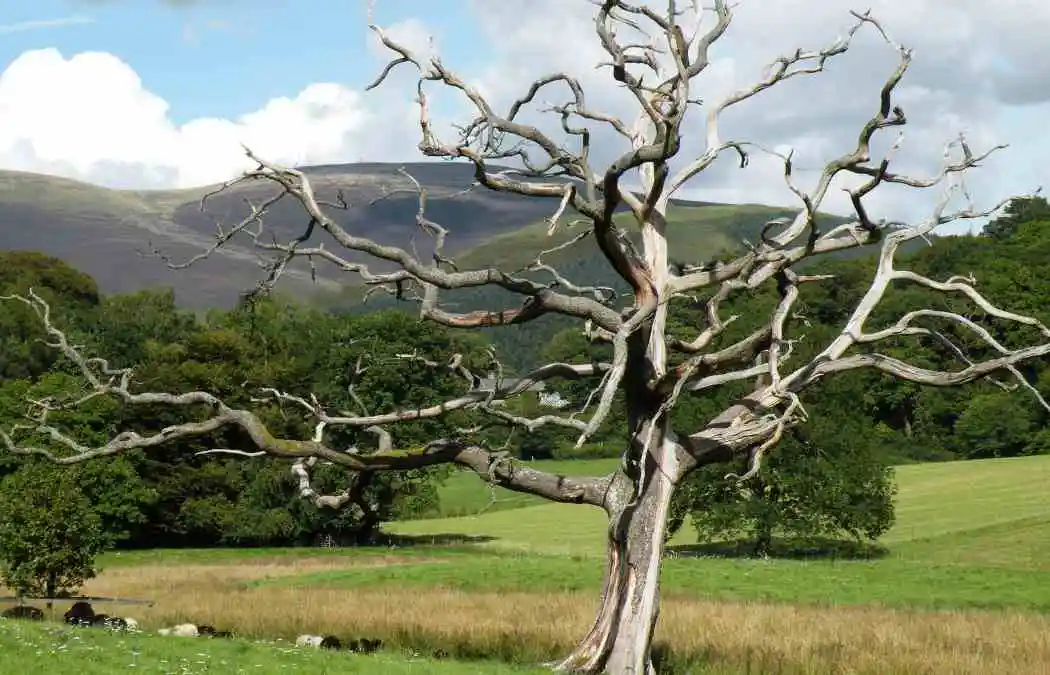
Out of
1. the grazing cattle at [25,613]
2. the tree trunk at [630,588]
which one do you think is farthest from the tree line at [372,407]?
the grazing cattle at [25,613]

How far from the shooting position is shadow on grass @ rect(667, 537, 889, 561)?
5547 cm

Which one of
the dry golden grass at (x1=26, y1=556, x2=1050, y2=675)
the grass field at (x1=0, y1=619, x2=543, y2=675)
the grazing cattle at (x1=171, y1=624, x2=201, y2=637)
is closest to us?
the grass field at (x1=0, y1=619, x2=543, y2=675)

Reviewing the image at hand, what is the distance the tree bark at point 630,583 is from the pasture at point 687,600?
5.84 feet

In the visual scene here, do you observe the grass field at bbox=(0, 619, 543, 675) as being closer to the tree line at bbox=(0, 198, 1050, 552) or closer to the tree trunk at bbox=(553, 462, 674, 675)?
the tree trunk at bbox=(553, 462, 674, 675)

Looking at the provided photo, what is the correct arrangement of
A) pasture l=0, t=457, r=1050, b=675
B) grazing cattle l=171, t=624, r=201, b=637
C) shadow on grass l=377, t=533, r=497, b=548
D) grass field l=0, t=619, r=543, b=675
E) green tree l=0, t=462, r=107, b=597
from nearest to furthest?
grass field l=0, t=619, r=543, b=675 < pasture l=0, t=457, r=1050, b=675 < grazing cattle l=171, t=624, r=201, b=637 < green tree l=0, t=462, r=107, b=597 < shadow on grass l=377, t=533, r=497, b=548

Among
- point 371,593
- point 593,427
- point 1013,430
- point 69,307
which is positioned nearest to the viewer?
point 593,427

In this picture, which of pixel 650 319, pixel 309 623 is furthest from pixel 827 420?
pixel 650 319

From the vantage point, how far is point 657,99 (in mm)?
18859

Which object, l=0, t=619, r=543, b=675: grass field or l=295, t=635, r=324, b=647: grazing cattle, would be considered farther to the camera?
l=295, t=635, r=324, b=647: grazing cattle

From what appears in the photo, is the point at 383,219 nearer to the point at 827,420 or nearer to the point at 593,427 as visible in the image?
the point at 827,420

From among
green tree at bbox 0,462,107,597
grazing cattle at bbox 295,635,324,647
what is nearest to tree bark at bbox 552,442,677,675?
grazing cattle at bbox 295,635,324,647

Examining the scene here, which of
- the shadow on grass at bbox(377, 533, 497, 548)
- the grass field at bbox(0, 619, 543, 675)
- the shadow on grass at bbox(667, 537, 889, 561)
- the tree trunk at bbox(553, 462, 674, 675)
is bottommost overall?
the shadow on grass at bbox(377, 533, 497, 548)

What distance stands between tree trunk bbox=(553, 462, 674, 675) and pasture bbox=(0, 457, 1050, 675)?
1.77 m

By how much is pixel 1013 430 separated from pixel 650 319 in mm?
85361
